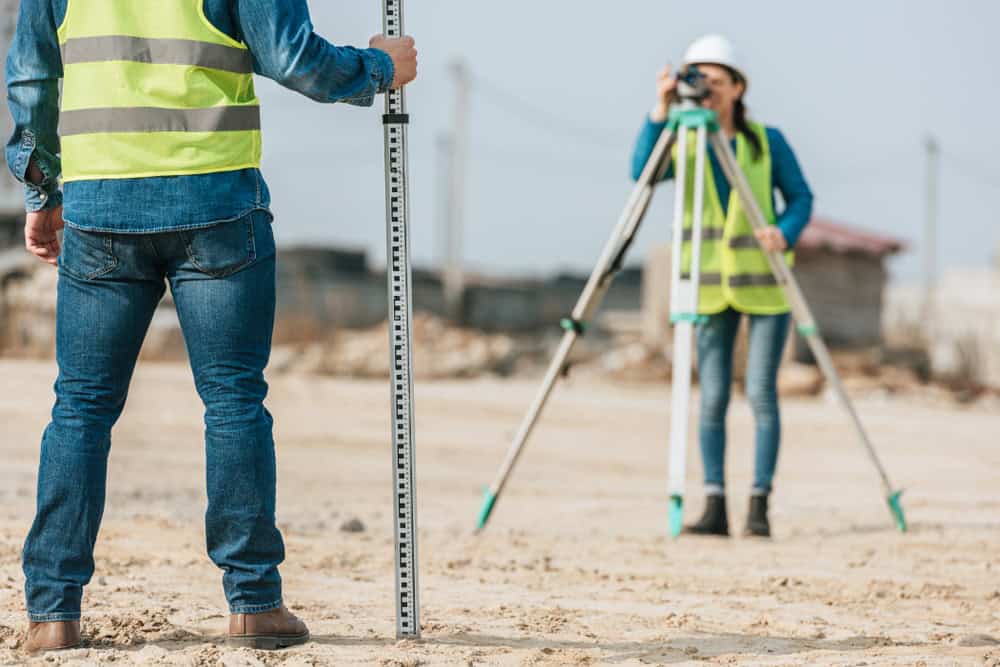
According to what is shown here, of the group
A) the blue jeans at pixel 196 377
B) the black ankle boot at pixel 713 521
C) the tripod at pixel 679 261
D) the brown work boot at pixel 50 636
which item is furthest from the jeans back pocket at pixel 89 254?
the black ankle boot at pixel 713 521

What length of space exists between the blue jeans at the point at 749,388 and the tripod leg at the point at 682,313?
0.36 metres

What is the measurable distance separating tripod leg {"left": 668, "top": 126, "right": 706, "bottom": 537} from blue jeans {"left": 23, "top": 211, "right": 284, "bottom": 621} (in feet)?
7.75

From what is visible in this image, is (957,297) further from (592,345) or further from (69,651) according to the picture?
(69,651)

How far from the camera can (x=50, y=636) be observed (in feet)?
10.1

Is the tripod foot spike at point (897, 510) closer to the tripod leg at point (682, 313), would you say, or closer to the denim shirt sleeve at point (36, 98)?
the tripod leg at point (682, 313)

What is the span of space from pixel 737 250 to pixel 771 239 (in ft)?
0.63

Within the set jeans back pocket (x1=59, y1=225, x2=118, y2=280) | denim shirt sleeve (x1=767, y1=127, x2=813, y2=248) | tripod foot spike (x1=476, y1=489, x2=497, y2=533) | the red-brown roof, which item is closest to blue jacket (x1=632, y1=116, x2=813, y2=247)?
denim shirt sleeve (x1=767, y1=127, x2=813, y2=248)

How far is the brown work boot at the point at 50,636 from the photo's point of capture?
3.09 metres

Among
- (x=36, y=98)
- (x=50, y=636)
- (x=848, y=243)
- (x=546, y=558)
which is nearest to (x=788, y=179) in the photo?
(x=546, y=558)

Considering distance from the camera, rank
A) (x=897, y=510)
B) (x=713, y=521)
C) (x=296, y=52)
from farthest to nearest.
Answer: (x=897, y=510) < (x=713, y=521) < (x=296, y=52)

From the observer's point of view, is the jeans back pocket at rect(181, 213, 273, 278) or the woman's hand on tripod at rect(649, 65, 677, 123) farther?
the woman's hand on tripod at rect(649, 65, 677, 123)

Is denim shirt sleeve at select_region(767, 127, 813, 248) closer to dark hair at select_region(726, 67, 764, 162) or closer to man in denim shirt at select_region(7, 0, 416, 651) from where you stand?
dark hair at select_region(726, 67, 764, 162)

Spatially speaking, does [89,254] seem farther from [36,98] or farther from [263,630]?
[263,630]

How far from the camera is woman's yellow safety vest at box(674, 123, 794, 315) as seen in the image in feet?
18.4
